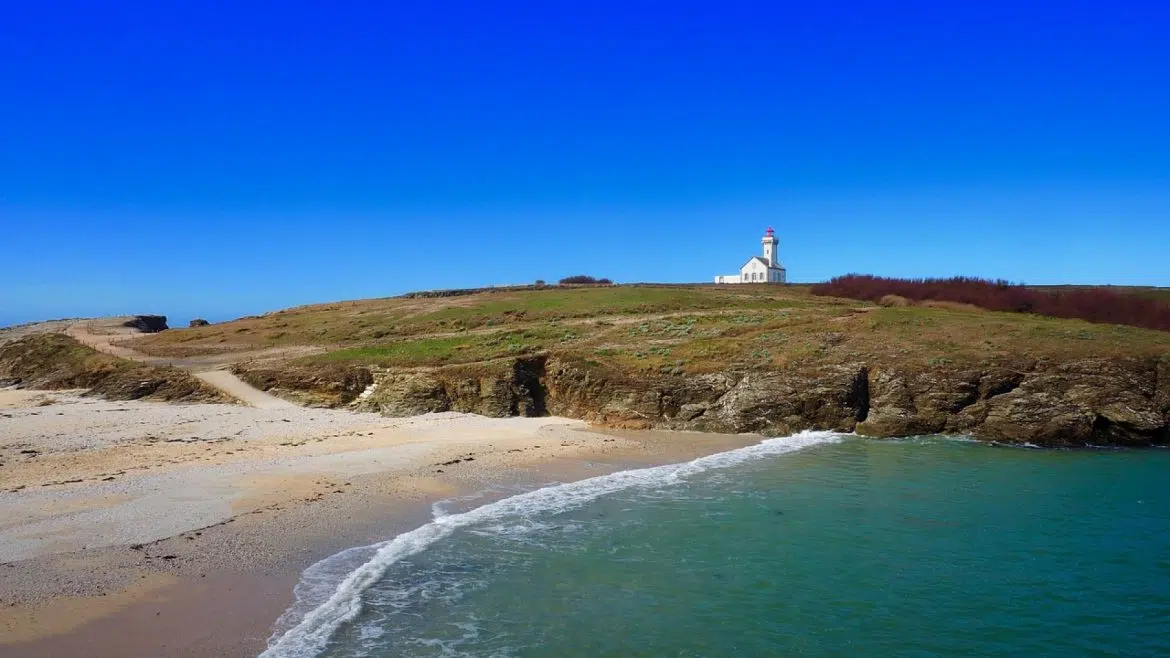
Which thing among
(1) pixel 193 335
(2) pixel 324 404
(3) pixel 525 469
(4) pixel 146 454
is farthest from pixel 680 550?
(1) pixel 193 335

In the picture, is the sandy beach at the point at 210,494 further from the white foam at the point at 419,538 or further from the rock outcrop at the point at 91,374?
the rock outcrop at the point at 91,374

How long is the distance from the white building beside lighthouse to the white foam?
5780 cm

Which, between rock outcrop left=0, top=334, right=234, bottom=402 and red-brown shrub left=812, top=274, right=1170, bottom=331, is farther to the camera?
red-brown shrub left=812, top=274, right=1170, bottom=331

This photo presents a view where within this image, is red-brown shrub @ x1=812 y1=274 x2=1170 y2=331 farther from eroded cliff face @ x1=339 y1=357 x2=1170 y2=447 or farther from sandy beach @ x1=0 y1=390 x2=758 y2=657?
sandy beach @ x1=0 y1=390 x2=758 y2=657

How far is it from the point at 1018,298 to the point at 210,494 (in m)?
48.0

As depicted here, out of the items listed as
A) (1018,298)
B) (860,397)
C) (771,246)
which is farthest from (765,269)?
(860,397)

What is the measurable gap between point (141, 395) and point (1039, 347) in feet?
130

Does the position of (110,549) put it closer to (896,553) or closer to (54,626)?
(54,626)

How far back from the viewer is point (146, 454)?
2134 centimetres

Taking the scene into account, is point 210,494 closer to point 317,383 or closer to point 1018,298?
point 317,383

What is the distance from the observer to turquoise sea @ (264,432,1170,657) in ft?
36.0

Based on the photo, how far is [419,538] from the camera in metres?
15.1

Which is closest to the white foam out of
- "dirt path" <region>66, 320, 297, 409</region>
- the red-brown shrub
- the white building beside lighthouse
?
"dirt path" <region>66, 320, 297, 409</region>

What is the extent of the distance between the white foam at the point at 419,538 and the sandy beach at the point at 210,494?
0.37 m
